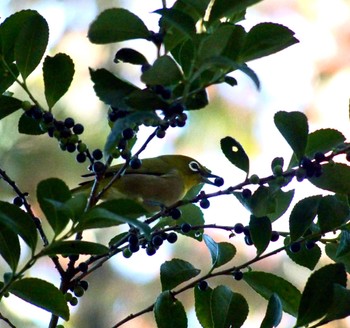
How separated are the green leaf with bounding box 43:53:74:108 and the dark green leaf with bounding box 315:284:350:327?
49 centimetres

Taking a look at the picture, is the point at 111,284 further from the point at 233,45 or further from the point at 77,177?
the point at 233,45

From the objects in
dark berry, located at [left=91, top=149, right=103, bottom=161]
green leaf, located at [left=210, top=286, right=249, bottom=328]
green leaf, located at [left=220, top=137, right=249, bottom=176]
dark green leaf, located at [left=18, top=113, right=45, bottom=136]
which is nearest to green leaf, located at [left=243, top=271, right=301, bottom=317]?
green leaf, located at [left=210, top=286, right=249, bottom=328]

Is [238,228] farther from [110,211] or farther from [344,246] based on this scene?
[110,211]

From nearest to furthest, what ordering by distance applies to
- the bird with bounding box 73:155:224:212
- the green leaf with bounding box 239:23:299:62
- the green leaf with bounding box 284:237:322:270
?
the green leaf with bounding box 239:23:299:62 → the green leaf with bounding box 284:237:322:270 → the bird with bounding box 73:155:224:212

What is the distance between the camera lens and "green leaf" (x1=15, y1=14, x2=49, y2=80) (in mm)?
1059

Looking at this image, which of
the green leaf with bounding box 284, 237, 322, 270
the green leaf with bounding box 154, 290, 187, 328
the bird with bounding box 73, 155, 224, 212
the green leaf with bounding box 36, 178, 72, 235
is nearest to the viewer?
the green leaf with bounding box 36, 178, 72, 235

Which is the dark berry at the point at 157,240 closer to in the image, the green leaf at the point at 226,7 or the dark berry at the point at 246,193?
the dark berry at the point at 246,193

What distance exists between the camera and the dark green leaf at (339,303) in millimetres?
968

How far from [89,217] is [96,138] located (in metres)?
3.71

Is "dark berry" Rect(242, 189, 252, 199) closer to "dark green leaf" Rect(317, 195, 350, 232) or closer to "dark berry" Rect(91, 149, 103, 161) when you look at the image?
"dark green leaf" Rect(317, 195, 350, 232)

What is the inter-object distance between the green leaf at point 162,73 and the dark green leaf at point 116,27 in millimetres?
67

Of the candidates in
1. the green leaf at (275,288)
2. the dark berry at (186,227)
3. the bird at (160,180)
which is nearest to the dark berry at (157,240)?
the dark berry at (186,227)

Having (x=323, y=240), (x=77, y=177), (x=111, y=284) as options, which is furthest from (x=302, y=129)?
(x=111, y=284)

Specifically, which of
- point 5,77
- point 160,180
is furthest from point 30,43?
point 160,180
